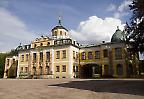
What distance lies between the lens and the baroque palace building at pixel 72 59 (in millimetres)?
44688

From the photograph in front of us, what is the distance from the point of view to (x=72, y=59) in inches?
1907

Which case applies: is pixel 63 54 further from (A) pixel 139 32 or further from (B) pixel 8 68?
(A) pixel 139 32

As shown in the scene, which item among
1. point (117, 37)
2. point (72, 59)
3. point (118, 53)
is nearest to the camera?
point (118, 53)

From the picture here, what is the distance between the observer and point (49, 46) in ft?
168

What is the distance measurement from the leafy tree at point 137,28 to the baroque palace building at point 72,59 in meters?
22.4

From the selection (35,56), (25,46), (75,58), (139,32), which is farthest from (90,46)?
(139,32)

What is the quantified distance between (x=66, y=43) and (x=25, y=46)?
13054mm

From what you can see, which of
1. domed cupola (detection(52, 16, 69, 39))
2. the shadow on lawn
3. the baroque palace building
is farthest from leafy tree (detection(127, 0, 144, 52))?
domed cupola (detection(52, 16, 69, 39))

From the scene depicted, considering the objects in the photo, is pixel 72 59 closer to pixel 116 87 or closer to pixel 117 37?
pixel 117 37

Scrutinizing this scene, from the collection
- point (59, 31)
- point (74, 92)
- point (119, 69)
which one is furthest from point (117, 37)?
point (74, 92)

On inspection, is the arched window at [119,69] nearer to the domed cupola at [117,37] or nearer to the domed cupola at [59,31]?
the domed cupola at [117,37]

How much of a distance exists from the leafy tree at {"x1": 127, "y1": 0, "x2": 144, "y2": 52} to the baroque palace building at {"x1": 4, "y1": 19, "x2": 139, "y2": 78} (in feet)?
73.5

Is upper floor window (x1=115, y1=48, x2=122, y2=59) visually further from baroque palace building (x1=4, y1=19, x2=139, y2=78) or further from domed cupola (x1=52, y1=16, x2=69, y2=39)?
domed cupola (x1=52, y1=16, x2=69, y2=39)

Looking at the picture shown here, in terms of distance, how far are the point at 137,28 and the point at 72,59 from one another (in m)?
29.9
